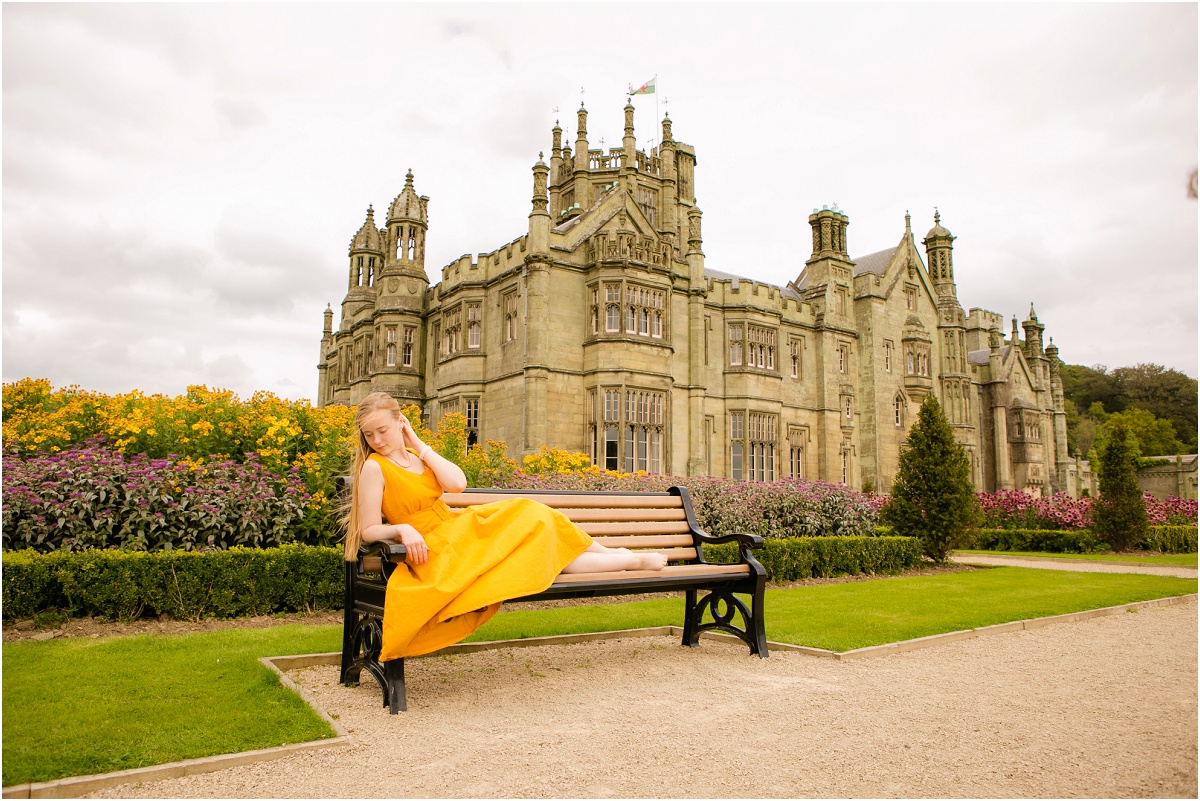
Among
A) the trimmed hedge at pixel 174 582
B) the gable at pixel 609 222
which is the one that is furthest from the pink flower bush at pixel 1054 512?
the trimmed hedge at pixel 174 582

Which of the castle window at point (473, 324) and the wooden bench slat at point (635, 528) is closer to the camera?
the wooden bench slat at point (635, 528)

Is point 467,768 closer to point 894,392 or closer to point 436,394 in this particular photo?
point 436,394

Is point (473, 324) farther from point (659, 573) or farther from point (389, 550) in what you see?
point (389, 550)

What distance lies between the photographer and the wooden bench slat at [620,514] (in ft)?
21.9

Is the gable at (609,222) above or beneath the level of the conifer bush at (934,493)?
above

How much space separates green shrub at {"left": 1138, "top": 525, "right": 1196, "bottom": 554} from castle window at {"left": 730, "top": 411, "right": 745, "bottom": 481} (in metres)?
12.3

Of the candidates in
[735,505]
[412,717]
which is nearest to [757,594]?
[412,717]

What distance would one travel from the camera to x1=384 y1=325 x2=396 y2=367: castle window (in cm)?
2886

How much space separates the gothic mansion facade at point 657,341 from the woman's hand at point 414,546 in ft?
59.6

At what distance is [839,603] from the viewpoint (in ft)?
31.3

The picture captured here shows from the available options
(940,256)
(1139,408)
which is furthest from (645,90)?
(1139,408)

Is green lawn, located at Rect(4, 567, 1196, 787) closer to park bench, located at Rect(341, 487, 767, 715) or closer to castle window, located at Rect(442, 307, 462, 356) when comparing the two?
park bench, located at Rect(341, 487, 767, 715)

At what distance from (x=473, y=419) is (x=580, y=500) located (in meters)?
19.6

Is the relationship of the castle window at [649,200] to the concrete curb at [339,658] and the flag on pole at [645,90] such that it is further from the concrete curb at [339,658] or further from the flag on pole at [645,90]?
the concrete curb at [339,658]
